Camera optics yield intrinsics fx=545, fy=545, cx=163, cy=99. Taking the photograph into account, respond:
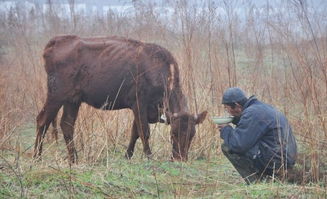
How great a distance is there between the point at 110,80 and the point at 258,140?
9.68 ft

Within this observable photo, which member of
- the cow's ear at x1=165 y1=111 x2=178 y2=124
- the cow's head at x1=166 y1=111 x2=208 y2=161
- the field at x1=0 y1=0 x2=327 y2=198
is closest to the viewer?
the field at x1=0 y1=0 x2=327 y2=198

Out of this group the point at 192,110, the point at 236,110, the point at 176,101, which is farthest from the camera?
the point at 192,110

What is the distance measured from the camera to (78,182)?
5.39m

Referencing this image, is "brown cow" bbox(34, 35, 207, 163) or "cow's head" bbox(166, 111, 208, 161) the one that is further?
"brown cow" bbox(34, 35, 207, 163)

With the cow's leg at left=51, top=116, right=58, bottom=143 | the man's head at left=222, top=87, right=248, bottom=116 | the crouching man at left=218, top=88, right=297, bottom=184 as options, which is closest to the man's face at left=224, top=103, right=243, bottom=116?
the man's head at left=222, top=87, right=248, bottom=116

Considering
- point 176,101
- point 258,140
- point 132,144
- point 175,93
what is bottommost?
point 132,144

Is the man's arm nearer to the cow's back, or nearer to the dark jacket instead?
the dark jacket

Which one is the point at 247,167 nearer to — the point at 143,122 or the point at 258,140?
the point at 258,140

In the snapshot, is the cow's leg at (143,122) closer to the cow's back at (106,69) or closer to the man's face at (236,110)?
the cow's back at (106,69)

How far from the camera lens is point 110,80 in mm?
8328

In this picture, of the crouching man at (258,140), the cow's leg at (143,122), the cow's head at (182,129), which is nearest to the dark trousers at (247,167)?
the crouching man at (258,140)

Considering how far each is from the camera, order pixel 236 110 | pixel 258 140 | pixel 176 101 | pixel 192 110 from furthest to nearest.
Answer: pixel 192 110
pixel 176 101
pixel 236 110
pixel 258 140

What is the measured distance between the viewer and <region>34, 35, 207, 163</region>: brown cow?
8117 mm

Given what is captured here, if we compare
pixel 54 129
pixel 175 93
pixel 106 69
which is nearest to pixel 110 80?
pixel 106 69
